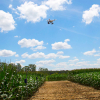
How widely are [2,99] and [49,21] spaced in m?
10.1

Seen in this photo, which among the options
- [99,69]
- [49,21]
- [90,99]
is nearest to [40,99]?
[90,99]

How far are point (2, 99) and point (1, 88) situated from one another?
29cm

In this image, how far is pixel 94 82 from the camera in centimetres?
928

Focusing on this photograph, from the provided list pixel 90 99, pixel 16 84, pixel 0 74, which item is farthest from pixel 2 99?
pixel 90 99

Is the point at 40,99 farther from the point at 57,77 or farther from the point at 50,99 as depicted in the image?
the point at 57,77

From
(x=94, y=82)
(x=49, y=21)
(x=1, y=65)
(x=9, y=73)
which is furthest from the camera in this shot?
(x=49, y=21)

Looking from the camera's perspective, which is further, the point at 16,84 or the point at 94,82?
the point at 94,82

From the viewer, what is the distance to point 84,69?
61.0 ft

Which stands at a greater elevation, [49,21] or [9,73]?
[49,21]

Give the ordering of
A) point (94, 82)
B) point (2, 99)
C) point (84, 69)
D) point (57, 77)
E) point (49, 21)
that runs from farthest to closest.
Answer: point (57, 77), point (84, 69), point (49, 21), point (94, 82), point (2, 99)

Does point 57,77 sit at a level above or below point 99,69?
below

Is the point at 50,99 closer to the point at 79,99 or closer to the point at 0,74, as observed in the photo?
the point at 79,99

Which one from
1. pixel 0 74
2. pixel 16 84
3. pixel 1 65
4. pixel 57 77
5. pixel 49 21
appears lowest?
pixel 57 77

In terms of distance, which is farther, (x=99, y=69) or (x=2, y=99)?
(x=99, y=69)
